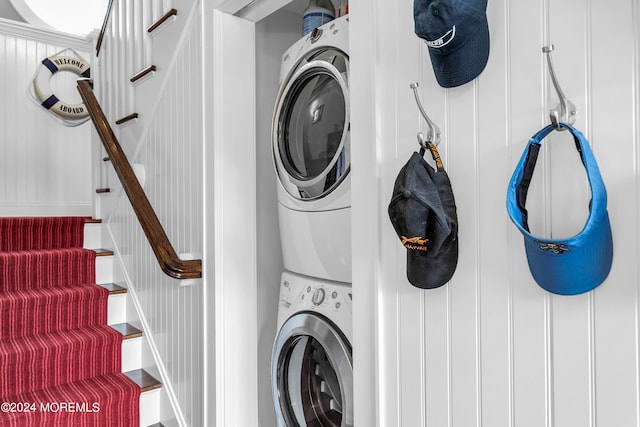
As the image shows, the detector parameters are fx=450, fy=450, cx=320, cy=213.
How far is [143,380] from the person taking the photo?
210 centimetres

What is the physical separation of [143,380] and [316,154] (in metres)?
1.38

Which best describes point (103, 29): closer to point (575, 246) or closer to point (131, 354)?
point (131, 354)

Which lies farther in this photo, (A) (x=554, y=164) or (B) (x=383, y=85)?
Answer: (B) (x=383, y=85)

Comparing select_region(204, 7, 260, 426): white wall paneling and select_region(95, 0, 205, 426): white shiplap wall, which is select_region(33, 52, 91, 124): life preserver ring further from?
select_region(204, 7, 260, 426): white wall paneling

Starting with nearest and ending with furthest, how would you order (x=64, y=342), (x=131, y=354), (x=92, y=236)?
(x=64, y=342) → (x=131, y=354) → (x=92, y=236)

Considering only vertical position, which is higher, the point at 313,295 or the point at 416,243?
the point at 416,243

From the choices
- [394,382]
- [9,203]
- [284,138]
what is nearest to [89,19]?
[9,203]

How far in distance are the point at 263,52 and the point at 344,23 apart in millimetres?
637

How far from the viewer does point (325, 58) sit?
1.47 metres

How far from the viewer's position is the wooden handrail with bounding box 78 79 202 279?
1.75m

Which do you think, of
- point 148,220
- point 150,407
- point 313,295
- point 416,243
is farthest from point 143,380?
point 416,243

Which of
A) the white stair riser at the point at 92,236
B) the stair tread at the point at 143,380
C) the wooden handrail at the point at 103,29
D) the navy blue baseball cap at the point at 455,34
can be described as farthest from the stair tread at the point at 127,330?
the navy blue baseball cap at the point at 455,34

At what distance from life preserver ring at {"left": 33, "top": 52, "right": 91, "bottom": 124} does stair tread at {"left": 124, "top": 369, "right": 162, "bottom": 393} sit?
2.40 m

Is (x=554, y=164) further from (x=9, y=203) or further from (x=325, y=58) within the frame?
(x=9, y=203)
